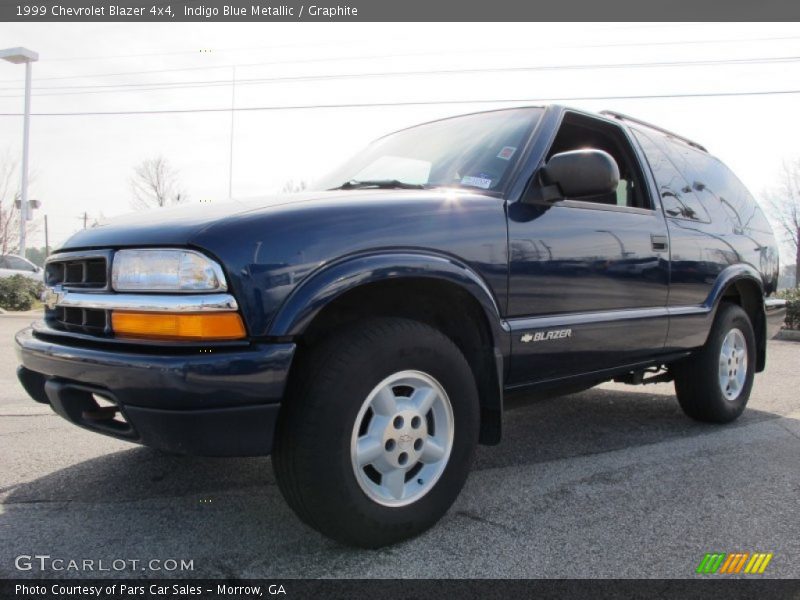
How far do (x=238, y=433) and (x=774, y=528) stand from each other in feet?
7.17

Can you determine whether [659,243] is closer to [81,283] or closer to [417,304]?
[417,304]

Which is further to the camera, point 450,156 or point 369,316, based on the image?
point 450,156

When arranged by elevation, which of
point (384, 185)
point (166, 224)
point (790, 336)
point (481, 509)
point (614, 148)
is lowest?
point (790, 336)

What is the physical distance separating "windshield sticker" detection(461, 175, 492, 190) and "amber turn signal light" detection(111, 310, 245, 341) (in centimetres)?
137

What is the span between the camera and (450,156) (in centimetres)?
317

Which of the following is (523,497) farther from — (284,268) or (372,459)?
(284,268)

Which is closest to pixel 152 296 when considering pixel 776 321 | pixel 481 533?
pixel 481 533

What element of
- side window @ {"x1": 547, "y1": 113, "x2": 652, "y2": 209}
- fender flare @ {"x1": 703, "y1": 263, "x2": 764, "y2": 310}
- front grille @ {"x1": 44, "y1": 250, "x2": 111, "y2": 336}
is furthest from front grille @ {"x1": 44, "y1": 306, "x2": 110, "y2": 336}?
fender flare @ {"x1": 703, "y1": 263, "x2": 764, "y2": 310}

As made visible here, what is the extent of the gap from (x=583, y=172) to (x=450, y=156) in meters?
0.70

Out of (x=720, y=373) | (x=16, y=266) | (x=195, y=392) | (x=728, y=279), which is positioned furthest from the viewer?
(x=16, y=266)

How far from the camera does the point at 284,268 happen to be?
2.07m

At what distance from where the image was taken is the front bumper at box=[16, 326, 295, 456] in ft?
6.39

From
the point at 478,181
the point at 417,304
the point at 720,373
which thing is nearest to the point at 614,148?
the point at 478,181

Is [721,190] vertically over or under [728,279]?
over
